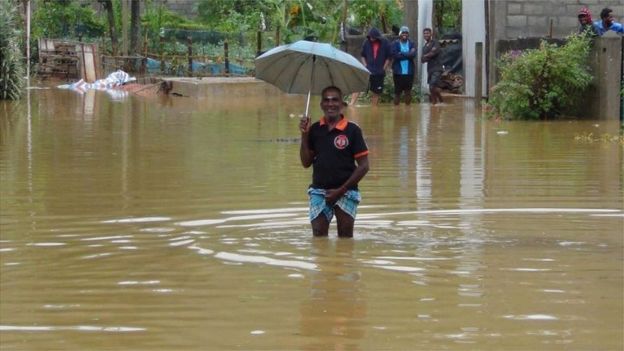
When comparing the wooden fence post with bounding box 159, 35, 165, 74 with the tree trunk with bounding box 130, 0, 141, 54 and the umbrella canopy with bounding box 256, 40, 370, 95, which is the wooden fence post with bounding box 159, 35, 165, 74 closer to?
the tree trunk with bounding box 130, 0, 141, 54

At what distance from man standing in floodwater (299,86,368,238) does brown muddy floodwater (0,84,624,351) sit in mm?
293

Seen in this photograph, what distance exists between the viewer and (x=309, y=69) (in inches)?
361

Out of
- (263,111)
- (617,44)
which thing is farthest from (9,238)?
(263,111)

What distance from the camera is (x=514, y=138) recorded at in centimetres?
1686

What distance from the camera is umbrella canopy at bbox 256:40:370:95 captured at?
29.4ft

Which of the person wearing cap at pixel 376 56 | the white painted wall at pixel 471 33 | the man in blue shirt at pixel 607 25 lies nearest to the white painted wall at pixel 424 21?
the white painted wall at pixel 471 33

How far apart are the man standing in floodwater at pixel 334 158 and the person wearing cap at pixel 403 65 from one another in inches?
622

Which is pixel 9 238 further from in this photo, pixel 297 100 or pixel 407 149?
pixel 297 100

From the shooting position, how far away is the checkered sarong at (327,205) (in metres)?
8.81

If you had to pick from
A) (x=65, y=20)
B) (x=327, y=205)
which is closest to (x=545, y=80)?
(x=327, y=205)

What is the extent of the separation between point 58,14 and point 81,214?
39.7 metres

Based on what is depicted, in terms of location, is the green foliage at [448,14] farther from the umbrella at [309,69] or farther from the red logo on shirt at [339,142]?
the red logo on shirt at [339,142]

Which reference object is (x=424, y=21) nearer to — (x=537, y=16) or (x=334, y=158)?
(x=537, y=16)

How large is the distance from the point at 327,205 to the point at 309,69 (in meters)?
1.02
